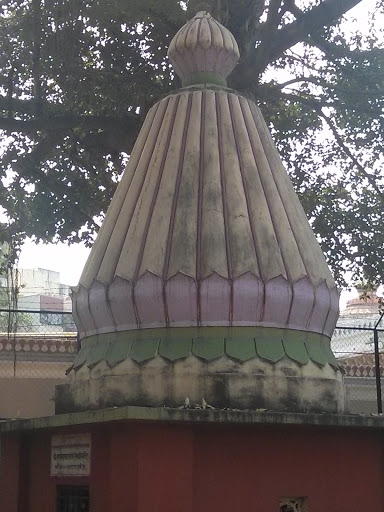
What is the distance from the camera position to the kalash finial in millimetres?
7211

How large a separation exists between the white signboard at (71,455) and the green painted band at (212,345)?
53 cm

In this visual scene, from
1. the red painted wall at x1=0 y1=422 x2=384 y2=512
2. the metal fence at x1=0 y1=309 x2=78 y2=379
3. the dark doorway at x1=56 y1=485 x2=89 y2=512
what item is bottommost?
the dark doorway at x1=56 y1=485 x2=89 y2=512

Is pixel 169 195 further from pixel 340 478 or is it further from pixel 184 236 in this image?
pixel 340 478

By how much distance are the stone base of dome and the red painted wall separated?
175 mm

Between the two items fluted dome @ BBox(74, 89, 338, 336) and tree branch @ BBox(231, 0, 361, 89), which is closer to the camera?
fluted dome @ BBox(74, 89, 338, 336)

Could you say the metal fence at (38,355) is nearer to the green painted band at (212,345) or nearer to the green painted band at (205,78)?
the green painted band at (205,78)

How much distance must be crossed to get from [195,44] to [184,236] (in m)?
1.83

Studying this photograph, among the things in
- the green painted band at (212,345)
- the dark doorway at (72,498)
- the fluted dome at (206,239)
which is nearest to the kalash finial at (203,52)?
the fluted dome at (206,239)

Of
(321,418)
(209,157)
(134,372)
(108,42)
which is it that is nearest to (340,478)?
(321,418)

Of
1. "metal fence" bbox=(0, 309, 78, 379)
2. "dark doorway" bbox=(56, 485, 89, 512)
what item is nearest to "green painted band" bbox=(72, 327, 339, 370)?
"dark doorway" bbox=(56, 485, 89, 512)

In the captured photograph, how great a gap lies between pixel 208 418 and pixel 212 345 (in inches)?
27.7

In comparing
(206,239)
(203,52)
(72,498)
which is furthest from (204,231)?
(72,498)

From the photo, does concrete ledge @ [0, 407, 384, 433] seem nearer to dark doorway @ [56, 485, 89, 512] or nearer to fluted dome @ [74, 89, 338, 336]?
dark doorway @ [56, 485, 89, 512]

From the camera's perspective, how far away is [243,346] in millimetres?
5941
